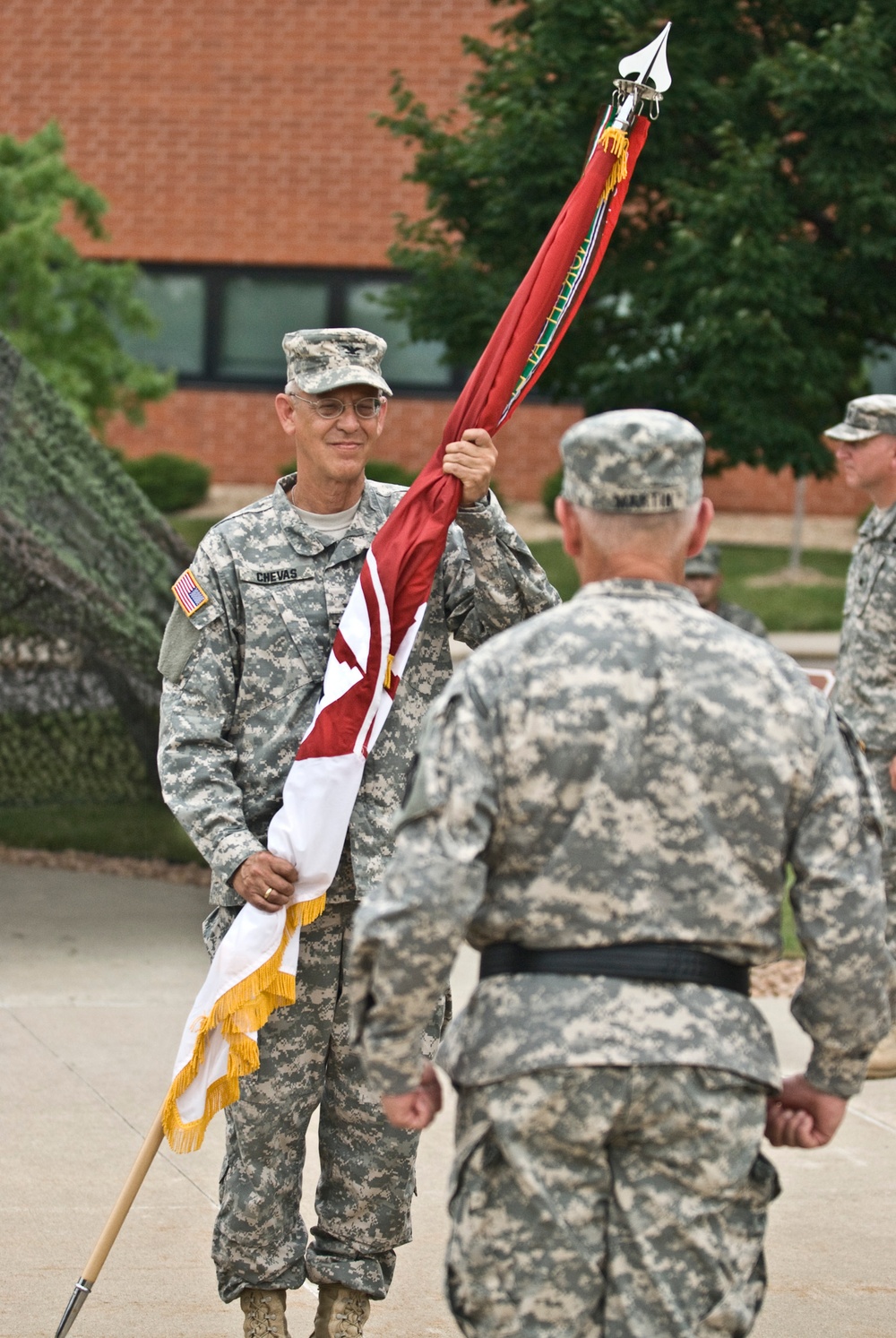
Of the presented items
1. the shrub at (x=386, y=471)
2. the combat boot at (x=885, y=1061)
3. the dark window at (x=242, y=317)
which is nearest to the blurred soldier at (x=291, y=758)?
the combat boot at (x=885, y=1061)

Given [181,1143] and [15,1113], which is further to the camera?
[15,1113]

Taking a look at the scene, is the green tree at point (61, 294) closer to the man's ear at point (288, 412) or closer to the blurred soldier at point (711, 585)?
the blurred soldier at point (711, 585)

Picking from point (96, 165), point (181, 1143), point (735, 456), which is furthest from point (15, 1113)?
point (96, 165)

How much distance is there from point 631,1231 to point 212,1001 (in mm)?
1290

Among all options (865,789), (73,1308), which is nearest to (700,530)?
(865,789)

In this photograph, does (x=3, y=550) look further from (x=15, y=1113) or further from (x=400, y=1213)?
(x=400, y=1213)

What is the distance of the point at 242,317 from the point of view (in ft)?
77.5

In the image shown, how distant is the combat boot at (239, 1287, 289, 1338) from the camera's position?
11.9 feet

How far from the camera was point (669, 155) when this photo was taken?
40.7 feet

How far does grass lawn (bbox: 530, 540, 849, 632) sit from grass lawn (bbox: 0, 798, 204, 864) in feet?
28.6

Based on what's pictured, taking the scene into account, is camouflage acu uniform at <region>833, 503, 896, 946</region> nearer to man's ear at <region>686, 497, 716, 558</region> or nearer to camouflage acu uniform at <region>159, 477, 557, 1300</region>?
camouflage acu uniform at <region>159, 477, 557, 1300</region>

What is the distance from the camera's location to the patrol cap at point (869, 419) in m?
5.42

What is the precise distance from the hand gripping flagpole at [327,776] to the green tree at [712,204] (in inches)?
320

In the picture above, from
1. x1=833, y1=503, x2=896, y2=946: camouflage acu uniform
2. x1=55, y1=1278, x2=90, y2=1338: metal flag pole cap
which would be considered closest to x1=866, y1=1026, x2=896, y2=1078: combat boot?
x1=833, y1=503, x2=896, y2=946: camouflage acu uniform
